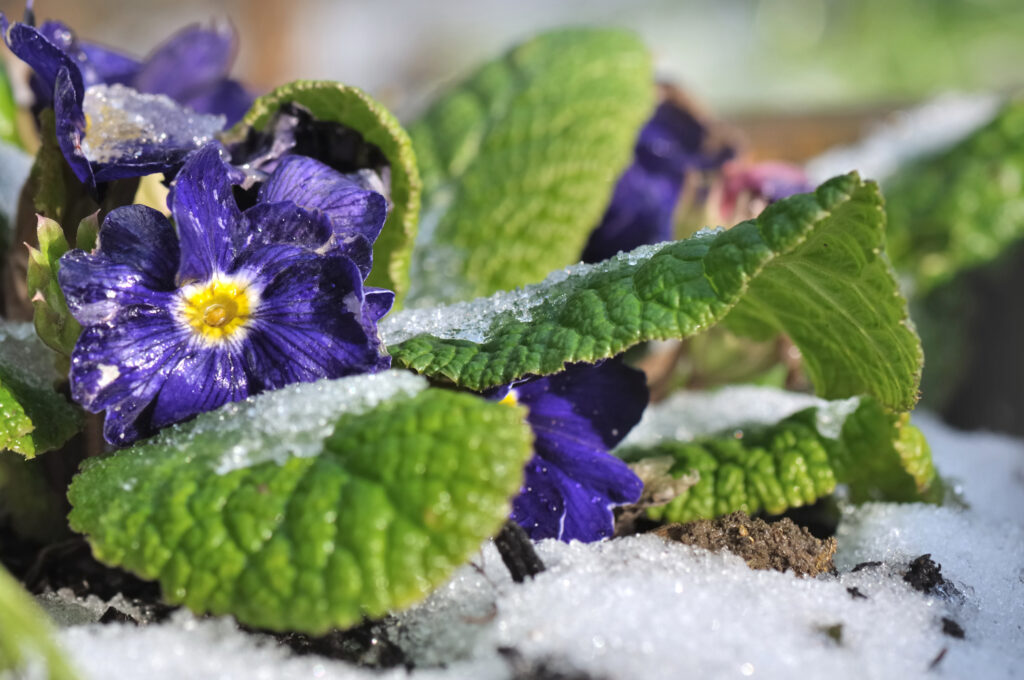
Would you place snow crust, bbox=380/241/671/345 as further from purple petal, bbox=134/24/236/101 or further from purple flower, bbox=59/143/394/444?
purple petal, bbox=134/24/236/101

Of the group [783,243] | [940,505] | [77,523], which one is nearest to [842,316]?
[783,243]

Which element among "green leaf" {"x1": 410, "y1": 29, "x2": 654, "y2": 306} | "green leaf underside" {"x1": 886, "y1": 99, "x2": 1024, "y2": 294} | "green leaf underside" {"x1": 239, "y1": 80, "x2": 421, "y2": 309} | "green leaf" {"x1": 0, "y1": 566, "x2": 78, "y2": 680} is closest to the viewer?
"green leaf" {"x1": 0, "y1": 566, "x2": 78, "y2": 680}

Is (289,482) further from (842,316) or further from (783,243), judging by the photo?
(842,316)

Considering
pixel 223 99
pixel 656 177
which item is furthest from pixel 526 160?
pixel 223 99

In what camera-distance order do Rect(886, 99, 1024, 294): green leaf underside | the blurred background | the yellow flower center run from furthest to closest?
the blurred background, Rect(886, 99, 1024, 294): green leaf underside, the yellow flower center

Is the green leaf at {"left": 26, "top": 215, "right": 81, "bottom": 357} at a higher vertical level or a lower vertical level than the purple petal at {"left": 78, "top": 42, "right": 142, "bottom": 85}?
lower

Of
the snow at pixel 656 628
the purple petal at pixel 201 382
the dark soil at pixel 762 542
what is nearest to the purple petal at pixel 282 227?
the purple petal at pixel 201 382

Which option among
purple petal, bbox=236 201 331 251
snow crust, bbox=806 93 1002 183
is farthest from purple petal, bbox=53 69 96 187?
snow crust, bbox=806 93 1002 183

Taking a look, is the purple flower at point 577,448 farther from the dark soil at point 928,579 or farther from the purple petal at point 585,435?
the dark soil at point 928,579
